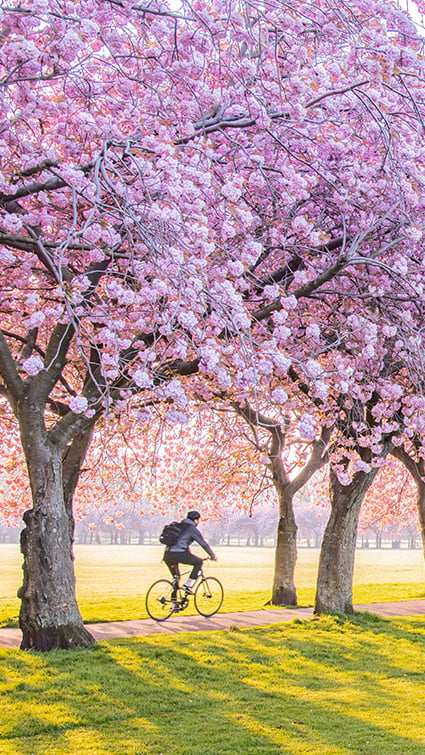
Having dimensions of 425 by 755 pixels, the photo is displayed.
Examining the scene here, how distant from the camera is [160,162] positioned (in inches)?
253

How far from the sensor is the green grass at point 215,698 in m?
6.62

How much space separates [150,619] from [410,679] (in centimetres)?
630

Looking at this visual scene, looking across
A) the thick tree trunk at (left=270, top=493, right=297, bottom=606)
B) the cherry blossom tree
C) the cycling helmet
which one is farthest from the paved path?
the cherry blossom tree

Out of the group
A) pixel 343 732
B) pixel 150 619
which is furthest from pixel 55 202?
pixel 150 619

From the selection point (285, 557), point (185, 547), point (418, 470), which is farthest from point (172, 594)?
point (418, 470)

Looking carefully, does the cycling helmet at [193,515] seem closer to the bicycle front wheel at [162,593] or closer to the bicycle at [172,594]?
the bicycle at [172,594]

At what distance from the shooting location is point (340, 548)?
14.3m

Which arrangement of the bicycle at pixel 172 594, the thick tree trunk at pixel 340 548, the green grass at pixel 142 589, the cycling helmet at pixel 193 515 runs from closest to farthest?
the cycling helmet at pixel 193 515 < the bicycle at pixel 172 594 < the thick tree trunk at pixel 340 548 < the green grass at pixel 142 589

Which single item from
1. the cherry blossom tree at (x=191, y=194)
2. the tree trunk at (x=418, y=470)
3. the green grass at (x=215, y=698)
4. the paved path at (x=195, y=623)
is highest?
the cherry blossom tree at (x=191, y=194)

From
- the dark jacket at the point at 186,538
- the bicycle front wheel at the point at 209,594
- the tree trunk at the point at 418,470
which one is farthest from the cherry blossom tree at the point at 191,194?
the tree trunk at the point at 418,470

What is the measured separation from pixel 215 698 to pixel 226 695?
170 millimetres

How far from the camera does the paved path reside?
12.1m

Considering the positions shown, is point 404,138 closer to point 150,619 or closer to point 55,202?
point 55,202

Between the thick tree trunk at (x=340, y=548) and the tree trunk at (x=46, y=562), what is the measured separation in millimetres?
5647
